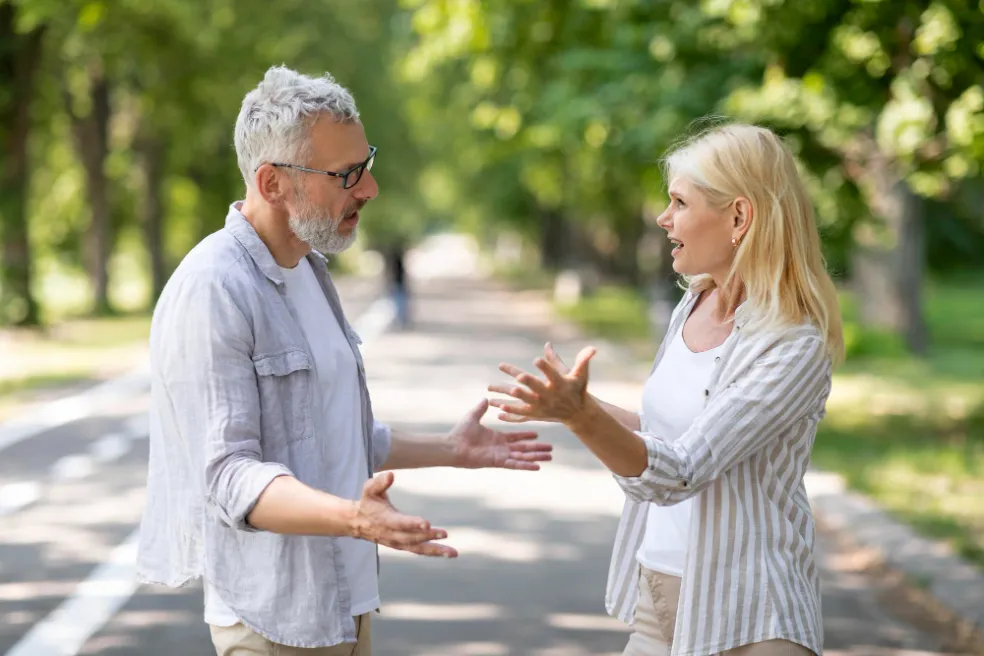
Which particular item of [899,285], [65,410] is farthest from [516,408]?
[899,285]

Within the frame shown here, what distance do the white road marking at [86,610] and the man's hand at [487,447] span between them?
2.35m

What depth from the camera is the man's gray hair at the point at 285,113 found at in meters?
3.03

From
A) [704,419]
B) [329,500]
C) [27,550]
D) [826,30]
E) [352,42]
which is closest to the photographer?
[329,500]

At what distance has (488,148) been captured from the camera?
80.5 feet

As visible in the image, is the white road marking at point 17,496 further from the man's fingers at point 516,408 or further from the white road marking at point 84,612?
the man's fingers at point 516,408

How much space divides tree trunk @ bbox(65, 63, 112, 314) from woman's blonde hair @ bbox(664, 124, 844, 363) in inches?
1230

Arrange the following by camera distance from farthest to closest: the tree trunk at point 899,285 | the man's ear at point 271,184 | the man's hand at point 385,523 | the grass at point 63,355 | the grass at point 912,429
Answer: the tree trunk at point 899,285 → the grass at point 63,355 → the grass at point 912,429 → the man's ear at point 271,184 → the man's hand at point 385,523

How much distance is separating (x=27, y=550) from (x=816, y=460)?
666 centimetres

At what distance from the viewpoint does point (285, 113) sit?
A: 9.93 ft

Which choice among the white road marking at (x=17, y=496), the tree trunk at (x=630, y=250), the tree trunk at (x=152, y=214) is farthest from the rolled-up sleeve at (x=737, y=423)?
the tree trunk at (x=630, y=250)

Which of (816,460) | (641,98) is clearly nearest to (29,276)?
(641,98)

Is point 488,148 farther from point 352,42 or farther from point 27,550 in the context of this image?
point 27,550

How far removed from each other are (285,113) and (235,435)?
0.69m

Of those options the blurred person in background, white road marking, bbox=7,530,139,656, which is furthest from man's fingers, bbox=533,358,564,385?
the blurred person in background
